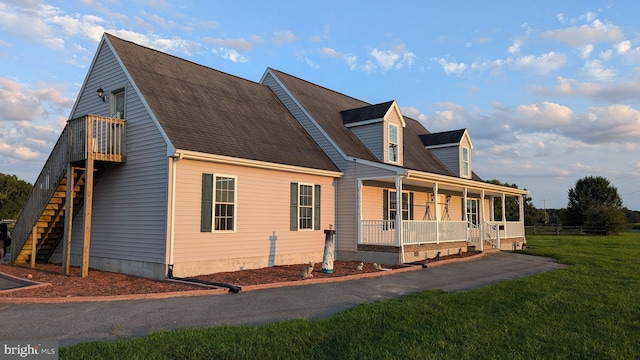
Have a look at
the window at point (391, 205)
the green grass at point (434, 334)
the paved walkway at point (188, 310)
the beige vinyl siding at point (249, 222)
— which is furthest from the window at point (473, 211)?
the green grass at point (434, 334)

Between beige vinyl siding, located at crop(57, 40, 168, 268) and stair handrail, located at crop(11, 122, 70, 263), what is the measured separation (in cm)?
117

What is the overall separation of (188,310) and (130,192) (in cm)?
608

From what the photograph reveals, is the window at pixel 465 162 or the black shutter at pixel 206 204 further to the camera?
the window at pixel 465 162

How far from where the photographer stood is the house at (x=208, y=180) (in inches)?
466

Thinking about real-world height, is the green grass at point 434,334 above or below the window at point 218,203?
below

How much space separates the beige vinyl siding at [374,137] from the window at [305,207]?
3.63 m

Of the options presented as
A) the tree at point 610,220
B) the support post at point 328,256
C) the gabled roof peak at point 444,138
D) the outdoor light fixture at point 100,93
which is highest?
the gabled roof peak at point 444,138

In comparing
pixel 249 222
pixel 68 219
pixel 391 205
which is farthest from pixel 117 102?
pixel 391 205

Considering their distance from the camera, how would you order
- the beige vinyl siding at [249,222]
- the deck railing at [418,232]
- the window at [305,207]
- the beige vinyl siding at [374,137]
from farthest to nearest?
1. the beige vinyl siding at [374,137]
2. the deck railing at [418,232]
3. the window at [305,207]
4. the beige vinyl siding at [249,222]

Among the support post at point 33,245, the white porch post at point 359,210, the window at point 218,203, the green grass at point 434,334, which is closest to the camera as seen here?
the green grass at point 434,334

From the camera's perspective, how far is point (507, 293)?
31.4 ft

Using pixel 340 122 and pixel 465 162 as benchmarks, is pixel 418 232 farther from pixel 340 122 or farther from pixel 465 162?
pixel 465 162

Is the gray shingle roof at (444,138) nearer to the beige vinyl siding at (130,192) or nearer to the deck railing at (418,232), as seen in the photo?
the deck railing at (418,232)

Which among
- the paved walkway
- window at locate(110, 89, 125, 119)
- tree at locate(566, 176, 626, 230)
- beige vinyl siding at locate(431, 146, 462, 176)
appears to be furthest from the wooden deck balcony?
tree at locate(566, 176, 626, 230)
